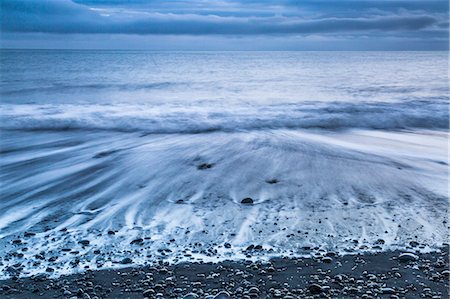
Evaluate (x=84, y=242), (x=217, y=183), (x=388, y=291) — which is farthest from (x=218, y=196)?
(x=388, y=291)

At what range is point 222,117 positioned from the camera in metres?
13.1

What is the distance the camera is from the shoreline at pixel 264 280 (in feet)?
11.6

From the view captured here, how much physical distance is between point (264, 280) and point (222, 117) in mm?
9630

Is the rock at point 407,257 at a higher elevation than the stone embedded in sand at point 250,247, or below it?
below

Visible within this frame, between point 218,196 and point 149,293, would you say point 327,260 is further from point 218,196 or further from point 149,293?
point 218,196

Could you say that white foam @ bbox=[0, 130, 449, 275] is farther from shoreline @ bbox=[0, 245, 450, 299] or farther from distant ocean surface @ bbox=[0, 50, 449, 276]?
shoreline @ bbox=[0, 245, 450, 299]

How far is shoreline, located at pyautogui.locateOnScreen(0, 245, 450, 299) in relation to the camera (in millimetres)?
3545

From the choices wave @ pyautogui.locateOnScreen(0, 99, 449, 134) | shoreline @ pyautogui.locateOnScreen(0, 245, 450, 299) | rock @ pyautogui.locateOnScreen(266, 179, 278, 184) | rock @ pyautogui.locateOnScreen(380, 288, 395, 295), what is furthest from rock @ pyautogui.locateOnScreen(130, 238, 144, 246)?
wave @ pyautogui.locateOnScreen(0, 99, 449, 134)

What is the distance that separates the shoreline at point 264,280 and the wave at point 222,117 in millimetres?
7334

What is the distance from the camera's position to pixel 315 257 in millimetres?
4152

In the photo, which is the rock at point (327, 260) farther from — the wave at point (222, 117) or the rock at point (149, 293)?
the wave at point (222, 117)

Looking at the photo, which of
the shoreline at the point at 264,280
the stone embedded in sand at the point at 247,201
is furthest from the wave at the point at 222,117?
the shoreline at the point at 264,280

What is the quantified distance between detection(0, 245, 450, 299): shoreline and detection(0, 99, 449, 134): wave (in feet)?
24.1

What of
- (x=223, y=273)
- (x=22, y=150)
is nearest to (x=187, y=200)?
(x=223, y=273)
